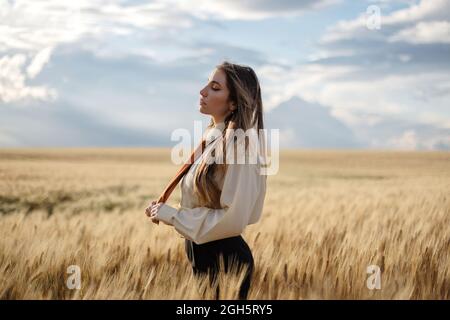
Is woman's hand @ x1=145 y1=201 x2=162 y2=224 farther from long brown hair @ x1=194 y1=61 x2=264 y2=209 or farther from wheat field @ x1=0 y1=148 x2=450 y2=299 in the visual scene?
wheat field @ x1=0 y1=148 x2=450 y2=299

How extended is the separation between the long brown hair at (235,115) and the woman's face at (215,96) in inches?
1.1

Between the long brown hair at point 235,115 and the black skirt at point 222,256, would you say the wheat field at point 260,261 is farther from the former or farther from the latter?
the long brown hair at point 235,115

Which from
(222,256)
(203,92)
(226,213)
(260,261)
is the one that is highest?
(203,92)

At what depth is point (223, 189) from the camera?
264 centimetres

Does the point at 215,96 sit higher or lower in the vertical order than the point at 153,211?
higher

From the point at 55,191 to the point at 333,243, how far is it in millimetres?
8669

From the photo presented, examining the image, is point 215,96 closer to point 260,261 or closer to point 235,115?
point 235,115

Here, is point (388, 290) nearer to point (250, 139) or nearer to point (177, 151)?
point (250, 139)

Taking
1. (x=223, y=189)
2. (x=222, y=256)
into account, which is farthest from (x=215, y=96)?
(x=222, y=256)

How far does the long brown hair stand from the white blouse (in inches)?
2.2

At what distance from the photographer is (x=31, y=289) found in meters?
3.17

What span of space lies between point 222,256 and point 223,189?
1.30 feet

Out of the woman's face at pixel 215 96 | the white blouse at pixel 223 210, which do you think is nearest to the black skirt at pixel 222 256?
the white blouse at pixel 223 210

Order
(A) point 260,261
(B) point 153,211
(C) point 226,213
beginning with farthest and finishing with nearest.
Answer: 1. (A) point 260,261
2. (B) point 153,211
3. (C) point 226,213
